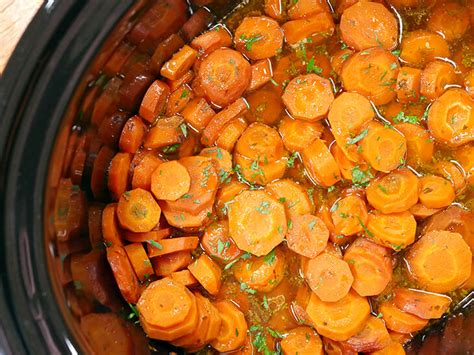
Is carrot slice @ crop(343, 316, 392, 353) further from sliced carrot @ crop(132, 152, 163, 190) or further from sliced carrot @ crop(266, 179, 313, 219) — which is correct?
sliced carrot @ crop(132, 152, 163, 190)

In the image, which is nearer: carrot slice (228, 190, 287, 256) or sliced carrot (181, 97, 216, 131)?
carrot slice (228, 190, 287, 256)

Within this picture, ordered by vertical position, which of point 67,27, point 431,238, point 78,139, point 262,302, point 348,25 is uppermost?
point 67,27

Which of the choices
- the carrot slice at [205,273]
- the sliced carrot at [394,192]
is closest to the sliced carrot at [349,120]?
the sliced carrot at [394,192]

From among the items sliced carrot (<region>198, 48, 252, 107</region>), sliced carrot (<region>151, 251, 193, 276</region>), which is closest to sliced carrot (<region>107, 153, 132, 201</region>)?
sliced carrot (<region>151, 251, 193, 276</region>)

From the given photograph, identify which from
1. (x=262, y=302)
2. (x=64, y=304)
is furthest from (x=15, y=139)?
(x=262, y=302)

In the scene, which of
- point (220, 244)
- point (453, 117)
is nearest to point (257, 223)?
point (220, 244)

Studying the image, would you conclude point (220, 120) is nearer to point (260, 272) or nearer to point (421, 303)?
point (260, 272)

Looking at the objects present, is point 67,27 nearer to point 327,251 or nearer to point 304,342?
point 327,251
